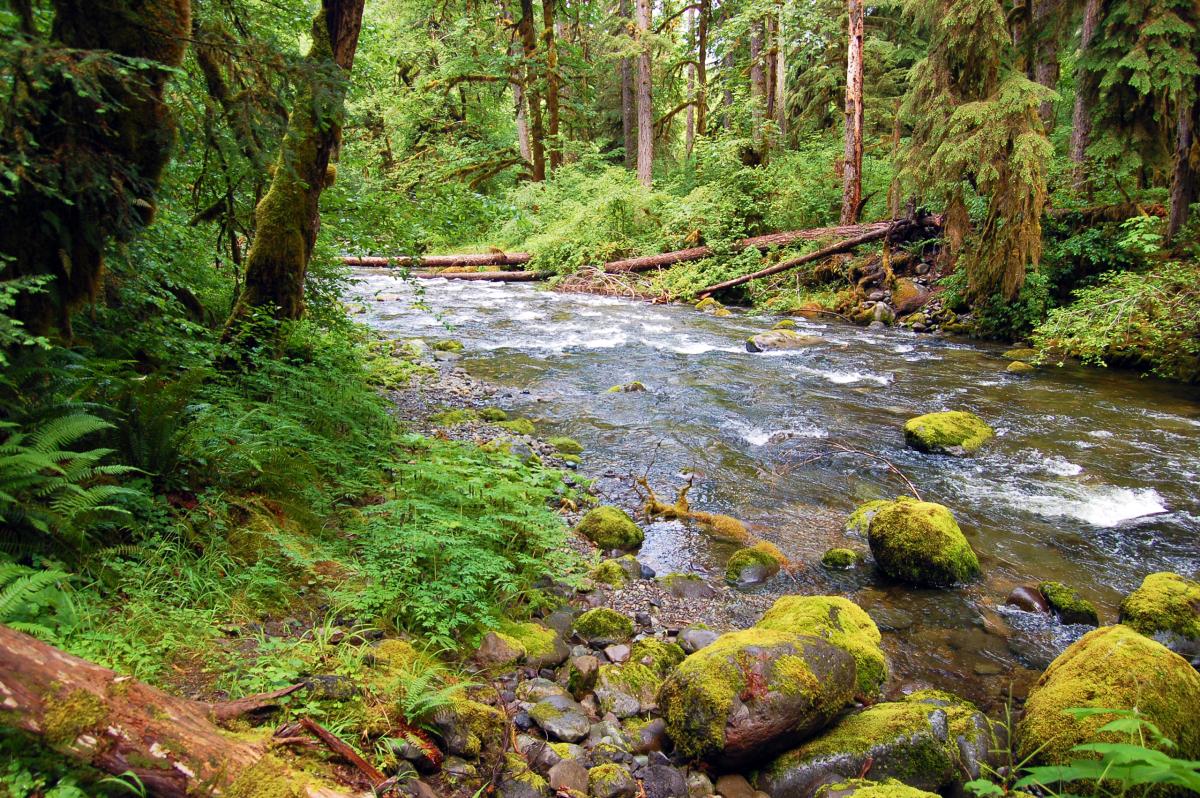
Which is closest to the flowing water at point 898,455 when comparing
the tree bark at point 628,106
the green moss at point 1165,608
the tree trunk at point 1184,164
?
the green moss at point 1165,608

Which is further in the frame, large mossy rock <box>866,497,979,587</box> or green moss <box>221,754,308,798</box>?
large mossy rock <box>866,497,979,587</box>

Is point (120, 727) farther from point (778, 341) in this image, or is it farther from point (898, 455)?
point (778, 341)

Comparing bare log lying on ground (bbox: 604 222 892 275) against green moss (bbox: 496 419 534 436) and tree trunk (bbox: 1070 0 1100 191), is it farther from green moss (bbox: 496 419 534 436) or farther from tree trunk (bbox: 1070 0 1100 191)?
green moss (bbox: 496 419 534 436)

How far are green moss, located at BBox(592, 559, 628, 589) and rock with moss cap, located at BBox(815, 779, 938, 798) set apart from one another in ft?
7.61

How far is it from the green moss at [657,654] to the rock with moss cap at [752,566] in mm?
1252

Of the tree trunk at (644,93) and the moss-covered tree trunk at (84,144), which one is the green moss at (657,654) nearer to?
the moss-covered tree trunk at (84,144)

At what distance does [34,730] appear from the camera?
172 centimetres

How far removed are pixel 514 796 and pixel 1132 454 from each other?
8369mm

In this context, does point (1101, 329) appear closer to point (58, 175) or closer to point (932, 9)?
point (932, 9)

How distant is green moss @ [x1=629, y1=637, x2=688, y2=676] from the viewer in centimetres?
403

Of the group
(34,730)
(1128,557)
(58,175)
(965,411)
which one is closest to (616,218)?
(965,411)

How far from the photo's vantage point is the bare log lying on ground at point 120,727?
5.75 ft

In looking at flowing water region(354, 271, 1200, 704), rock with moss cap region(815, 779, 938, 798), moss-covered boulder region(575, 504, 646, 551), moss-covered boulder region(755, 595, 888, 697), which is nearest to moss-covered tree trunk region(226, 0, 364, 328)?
flowing water region(354, 271, 1200, 704)

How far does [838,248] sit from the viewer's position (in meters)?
17.4
